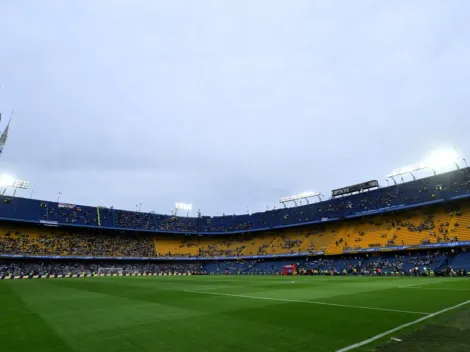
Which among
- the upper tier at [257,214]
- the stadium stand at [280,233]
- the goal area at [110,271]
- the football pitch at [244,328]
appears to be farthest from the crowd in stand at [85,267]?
the football pitch at [244,328]

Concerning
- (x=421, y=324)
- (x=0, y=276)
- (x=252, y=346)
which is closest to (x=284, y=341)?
(x=252, y=346)

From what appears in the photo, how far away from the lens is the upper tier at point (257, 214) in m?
54.8

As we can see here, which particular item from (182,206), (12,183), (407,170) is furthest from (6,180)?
(407,170)

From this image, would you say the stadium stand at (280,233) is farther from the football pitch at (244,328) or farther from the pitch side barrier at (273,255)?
the football pitch at (244,328)

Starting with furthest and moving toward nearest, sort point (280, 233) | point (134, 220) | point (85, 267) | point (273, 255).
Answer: point (134, 220) < point (280, 233) < point (273, 255) < point (85, 267)

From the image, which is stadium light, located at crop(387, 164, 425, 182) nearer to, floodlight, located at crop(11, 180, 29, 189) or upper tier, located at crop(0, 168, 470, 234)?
upper tier, located at crop(0, 168, 470, 234)

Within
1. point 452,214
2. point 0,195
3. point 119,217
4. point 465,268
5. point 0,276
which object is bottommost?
point 465,268

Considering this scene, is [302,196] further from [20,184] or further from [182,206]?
[20,184]

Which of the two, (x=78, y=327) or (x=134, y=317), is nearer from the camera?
(x=78, y=327)

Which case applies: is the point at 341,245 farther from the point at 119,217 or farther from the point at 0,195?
the point at 0,195

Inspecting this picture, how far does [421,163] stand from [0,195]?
88272 mm

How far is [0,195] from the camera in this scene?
64125 mm

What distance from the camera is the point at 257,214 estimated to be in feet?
296

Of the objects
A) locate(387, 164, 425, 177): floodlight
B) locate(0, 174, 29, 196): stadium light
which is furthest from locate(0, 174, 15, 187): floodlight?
locate(387, 164, 425, 177): floodlight
